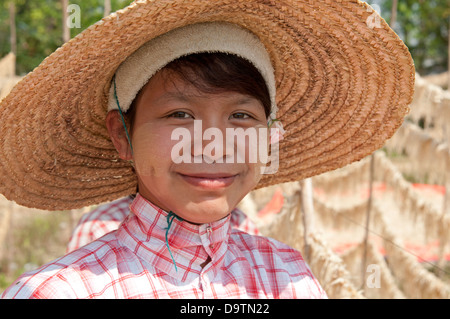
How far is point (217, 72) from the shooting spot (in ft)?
3.63

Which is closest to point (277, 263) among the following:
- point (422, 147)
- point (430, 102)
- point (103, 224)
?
point (103, 224)

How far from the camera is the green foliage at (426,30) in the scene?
58.9 feet

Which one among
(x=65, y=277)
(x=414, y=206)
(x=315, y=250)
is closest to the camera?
(x=65, y=277)

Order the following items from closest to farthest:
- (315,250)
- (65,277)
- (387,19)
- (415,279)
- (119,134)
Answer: (65,277)
(119,134)
(315,250)
(415,279)
(387,19)

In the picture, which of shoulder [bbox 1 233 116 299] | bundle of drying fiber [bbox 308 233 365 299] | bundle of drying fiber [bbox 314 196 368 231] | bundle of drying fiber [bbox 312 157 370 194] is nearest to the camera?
shoulder [bbox 1 233 116 299]

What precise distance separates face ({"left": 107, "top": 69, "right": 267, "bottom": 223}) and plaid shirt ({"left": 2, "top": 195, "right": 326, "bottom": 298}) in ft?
0.28

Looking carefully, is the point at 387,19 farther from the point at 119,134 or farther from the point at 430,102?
the point at 119,134

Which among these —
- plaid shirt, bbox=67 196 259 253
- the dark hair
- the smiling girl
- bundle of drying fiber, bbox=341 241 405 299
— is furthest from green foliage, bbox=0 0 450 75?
the dark hair

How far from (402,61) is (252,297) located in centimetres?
75

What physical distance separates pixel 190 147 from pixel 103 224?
1130 mm

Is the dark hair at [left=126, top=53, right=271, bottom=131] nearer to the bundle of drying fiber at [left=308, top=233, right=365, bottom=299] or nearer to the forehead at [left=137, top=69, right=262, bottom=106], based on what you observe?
the forehead at [left=137, top=69, right=262, bottom=106]

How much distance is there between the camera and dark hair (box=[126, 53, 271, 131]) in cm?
109

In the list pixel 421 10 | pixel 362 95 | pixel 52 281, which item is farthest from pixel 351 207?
pixel 421 10

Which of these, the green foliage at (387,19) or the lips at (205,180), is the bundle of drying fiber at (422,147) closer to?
the lips at (205,180)
